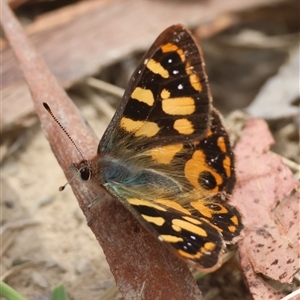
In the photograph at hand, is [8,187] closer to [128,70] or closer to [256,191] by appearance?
[128,70]

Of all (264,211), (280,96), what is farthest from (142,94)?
(280,96)

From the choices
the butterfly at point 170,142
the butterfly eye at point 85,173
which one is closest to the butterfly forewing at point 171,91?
the butterfly at point 170,142

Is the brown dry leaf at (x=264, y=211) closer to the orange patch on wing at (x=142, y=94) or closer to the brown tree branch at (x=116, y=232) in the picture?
the brown tree branch at (x=116, y=232)

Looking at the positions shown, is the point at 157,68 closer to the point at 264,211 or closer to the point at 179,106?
the point at 179,106

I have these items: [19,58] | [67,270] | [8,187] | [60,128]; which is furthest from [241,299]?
[19,58]

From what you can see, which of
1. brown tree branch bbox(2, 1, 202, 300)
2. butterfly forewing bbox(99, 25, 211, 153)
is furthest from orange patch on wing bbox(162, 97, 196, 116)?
brown tree branch bbox(2, 1, 202, 300)

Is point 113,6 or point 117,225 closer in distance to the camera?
point 117,225
